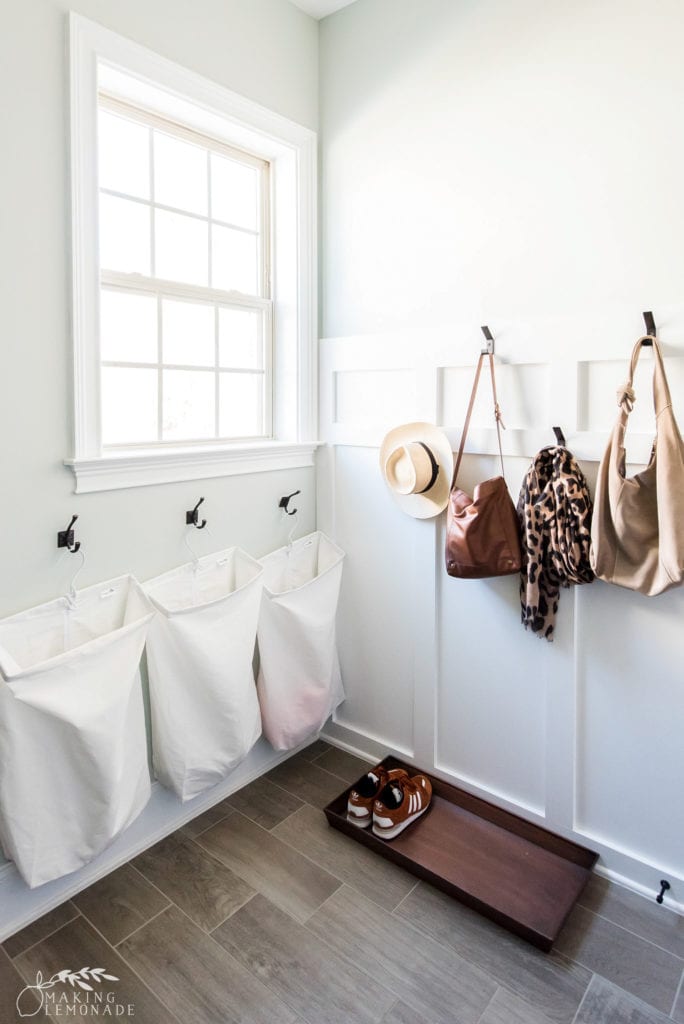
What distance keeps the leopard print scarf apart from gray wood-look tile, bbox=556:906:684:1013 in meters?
0.76

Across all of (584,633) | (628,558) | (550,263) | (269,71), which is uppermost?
(269,71)

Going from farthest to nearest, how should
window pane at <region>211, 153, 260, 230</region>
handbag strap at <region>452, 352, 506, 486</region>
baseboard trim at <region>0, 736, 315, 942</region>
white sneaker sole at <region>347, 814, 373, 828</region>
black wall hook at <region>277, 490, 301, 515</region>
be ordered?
1. black wall hook at <region>277, 490, 301, 515</region>
2. window pane at <region>211, 153, 260, 230</region>
3. white sneaker sole at <region>347, 814, 373, 828</region>
4. handbag strap at <region>452, 352, 506, 486</region>
5. baseboard trim at <region>0, 736, 315, 942</region>

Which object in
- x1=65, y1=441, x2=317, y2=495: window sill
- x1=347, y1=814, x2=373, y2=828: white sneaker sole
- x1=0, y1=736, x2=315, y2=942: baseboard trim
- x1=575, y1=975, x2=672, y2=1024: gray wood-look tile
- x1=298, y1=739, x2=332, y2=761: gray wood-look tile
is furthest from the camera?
x1=298, y1=739, x2=332, y2=761: gray wood-look tile

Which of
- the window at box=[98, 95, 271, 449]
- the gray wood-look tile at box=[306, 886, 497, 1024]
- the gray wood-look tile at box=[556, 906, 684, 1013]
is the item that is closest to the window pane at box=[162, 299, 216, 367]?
the window at box=[98, 95, 271, 449]

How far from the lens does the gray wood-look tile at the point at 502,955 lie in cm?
152

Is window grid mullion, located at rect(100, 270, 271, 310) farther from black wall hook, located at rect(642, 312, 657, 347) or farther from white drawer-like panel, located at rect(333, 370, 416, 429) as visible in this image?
black wall hook, located at rect(642, 312, 657, 347)

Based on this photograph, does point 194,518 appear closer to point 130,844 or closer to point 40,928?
point 130,844

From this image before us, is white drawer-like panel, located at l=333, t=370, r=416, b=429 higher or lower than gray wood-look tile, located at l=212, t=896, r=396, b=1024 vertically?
higher

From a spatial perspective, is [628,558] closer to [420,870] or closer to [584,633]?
[584,633]

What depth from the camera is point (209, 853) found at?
6.54 ft

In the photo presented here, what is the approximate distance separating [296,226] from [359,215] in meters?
0.23

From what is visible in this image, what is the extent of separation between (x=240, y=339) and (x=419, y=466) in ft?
2.78

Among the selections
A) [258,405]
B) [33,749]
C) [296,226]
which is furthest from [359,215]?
[33,749]

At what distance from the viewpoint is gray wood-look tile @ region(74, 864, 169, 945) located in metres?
1.71
